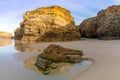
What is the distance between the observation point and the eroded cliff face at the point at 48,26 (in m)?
36.6

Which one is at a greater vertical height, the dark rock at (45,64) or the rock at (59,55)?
the rock at (59,55)

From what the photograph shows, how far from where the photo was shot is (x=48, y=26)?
37.4 meters

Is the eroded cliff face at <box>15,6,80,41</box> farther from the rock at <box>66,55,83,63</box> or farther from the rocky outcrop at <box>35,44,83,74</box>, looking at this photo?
the rock at <box>66,55,83,63</box>

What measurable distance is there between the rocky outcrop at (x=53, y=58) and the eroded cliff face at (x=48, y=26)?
75.4ft

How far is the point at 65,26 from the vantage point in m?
38.7

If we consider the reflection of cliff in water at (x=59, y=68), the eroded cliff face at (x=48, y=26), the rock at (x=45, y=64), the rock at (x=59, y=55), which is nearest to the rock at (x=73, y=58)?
the rock at (x=59, y=55)

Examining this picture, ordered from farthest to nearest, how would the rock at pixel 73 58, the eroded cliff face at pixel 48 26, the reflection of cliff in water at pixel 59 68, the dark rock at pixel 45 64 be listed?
1. the eroded cliff face at pixel 48 26
2. the rock at pixel 73 58
3. the dark rock at pixel 45 64
4. the reflection of cliff in water at pixel 59 68

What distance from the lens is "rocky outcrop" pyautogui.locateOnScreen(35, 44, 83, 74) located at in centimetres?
1015

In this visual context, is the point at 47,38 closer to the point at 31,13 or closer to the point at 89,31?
the point at 31,13

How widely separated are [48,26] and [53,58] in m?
26.6

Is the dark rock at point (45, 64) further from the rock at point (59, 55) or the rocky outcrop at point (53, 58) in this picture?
the rock at point (59, 55)

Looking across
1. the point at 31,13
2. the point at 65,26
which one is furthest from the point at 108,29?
the point at 31,13

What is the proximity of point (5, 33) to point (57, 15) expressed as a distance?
43276 millimetres

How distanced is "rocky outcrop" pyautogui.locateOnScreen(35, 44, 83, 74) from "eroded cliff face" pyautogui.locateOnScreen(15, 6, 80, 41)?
23.0 m
